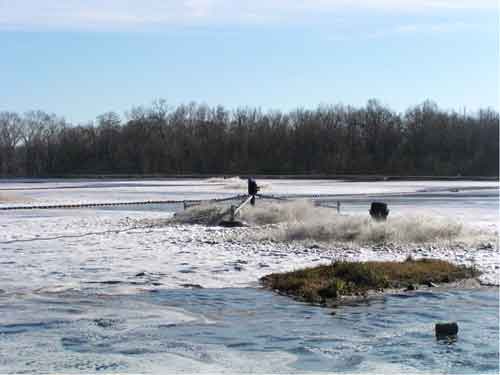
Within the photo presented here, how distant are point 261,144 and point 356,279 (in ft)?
400

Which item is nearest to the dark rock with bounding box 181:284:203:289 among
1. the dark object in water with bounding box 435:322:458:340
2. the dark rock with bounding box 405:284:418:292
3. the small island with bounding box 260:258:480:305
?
the small island with bounding box 260:258:480:305

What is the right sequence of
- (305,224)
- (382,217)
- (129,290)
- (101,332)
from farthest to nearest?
(382,217) < (305,224) < (129,290) < (101,332)

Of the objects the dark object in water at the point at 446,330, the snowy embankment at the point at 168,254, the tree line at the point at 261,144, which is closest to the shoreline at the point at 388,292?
the snowy embankment at the point at 168,254

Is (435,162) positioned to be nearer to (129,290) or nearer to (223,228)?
(223,228)

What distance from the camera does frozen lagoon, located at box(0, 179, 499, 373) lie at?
9.40m

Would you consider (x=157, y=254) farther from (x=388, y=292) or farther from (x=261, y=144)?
(x=261, y=144)

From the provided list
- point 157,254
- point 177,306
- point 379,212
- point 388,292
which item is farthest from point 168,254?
point 379,212

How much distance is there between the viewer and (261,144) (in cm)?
13575

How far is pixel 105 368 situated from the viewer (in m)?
8.93

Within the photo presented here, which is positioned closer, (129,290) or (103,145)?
(129,290)

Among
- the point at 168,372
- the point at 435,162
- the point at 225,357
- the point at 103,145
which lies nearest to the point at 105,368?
the point at 168,372

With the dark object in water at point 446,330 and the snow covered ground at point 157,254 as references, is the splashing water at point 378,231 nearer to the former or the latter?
the snow covered ground at point 157,254

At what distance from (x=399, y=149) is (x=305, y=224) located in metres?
111

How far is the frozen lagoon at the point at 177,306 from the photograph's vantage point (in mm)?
9398
